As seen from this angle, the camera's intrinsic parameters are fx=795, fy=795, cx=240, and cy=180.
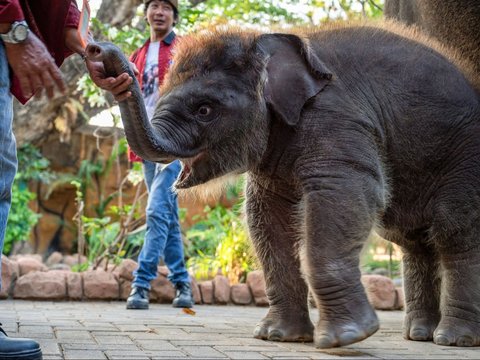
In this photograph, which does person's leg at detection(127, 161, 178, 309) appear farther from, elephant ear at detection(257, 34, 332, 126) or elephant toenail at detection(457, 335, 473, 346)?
elephant toenail at detection(457, 335, 473, 346)

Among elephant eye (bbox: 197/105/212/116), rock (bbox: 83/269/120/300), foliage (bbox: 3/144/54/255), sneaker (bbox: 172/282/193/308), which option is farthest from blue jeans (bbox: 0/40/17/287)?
foliage (bbox: 3/144/54/255)

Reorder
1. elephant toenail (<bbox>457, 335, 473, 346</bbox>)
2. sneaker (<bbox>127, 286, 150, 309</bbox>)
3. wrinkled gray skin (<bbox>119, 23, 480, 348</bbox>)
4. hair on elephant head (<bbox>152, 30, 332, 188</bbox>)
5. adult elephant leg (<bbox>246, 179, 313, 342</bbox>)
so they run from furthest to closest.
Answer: sneaker (<bbox>127, 286, 150, 309</bbox>), adult elephant leg (<bbox>246, 179, 313, 342</bbox>), elephant toenail (<bbox>457, 335, 473, 346</bbox>), hair on elephant head (<bbox>152, 30, 332, 188</bbox>), wrinkled gray skin (<bbox>119, 23, 480, 348</bbox>)

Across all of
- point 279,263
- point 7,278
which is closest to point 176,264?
point 7,278

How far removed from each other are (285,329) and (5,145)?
1855 mm

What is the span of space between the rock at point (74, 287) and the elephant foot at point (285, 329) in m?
3.29

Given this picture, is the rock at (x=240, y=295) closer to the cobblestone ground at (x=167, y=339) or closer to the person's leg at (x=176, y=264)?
the person's leg at (x=176, y=264)

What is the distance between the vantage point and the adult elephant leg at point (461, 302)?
4.16 m

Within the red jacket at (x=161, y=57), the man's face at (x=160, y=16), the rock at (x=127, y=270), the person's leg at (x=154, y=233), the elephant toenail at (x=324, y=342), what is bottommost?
the elephant toenail at (x=324, y=342)

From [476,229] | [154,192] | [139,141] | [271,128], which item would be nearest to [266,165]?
[271,128]

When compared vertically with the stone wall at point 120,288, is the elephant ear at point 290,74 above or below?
above

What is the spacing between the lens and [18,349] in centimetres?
301

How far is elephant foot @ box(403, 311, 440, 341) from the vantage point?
450cm

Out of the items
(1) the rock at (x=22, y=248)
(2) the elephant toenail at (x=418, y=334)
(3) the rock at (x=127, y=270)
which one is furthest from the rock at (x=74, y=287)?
(1) the rock at (x=22, y=248)

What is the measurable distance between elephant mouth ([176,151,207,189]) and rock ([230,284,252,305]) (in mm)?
3643
